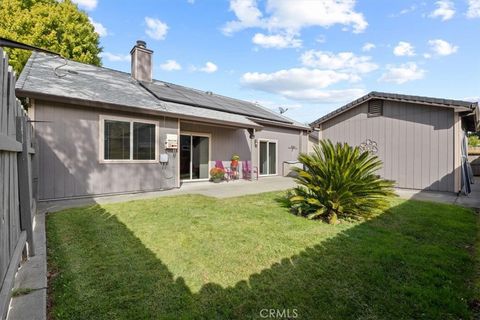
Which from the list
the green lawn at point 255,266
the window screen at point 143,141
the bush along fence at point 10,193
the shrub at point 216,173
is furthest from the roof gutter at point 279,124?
the bush along fence at point 10,193

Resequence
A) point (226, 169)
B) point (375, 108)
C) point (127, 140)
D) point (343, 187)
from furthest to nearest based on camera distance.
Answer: point (226, 169) < point (375, 108) < point (127, 140) < point (343, 187)

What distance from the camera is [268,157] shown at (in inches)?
549

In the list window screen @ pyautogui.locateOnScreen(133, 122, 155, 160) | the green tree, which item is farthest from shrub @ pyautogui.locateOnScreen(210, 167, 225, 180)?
the green tree

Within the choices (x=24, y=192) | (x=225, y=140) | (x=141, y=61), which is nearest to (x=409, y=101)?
(x=225, y=140)

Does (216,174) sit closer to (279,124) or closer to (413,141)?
(279,124)

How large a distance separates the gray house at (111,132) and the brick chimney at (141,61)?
44mm

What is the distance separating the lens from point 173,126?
8.98 metres

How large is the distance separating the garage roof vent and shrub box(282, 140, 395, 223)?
18.4ft

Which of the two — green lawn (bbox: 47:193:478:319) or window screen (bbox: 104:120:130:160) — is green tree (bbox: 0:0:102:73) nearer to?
window screen (bbox: 104:120:130:160)

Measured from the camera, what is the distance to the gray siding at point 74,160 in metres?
6.54

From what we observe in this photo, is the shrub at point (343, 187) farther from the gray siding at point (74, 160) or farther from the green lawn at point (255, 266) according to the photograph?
the gray siding at point (74, 160)

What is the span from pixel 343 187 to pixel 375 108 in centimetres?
651

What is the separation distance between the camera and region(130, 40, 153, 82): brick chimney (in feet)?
38.8

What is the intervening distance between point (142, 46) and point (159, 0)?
2.26 metres
